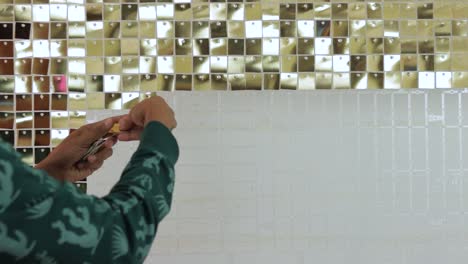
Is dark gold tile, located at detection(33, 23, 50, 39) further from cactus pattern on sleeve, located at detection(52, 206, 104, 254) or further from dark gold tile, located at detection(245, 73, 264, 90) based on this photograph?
cactus pattern on sleeve, located at detection(52, 206, 104, 254)

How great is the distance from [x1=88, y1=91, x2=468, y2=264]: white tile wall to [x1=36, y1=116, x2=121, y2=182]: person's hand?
60 centimetres

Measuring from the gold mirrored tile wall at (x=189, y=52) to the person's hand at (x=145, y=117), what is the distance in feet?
2.39

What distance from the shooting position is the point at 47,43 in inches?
58.3

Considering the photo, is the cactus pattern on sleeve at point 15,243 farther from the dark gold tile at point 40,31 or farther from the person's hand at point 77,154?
the dark gold tile at point 40,31

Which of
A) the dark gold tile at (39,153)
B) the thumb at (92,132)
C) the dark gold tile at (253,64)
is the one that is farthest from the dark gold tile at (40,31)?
the thumb at (92,132)

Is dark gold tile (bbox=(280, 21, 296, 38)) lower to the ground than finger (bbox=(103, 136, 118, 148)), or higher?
higher

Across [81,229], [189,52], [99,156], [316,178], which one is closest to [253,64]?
[189,52]

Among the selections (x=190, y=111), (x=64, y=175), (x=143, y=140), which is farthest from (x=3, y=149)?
(x=190, y=111)

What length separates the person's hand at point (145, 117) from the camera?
66 centimetres

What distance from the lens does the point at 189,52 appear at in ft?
4.90

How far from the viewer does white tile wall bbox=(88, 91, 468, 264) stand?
1471 mm

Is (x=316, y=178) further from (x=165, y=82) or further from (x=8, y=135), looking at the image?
(x=8, y=135)

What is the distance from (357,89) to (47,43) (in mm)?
716

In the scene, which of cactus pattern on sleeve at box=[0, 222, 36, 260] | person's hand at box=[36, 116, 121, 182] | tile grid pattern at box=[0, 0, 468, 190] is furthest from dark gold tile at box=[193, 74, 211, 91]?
cactus pattern on sleeve at box=[0, 222, 36, 260]
